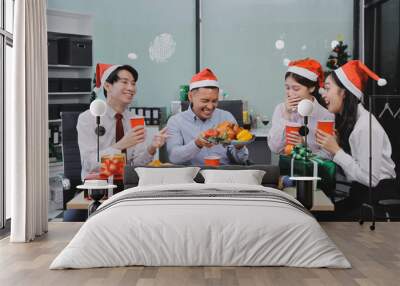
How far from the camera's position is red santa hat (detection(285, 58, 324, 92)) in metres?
8.38

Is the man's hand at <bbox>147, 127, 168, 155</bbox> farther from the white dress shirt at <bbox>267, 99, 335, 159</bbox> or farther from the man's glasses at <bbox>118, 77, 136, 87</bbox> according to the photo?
the white dress shirt at <bbox>267, 99, 335, 159</bbox>

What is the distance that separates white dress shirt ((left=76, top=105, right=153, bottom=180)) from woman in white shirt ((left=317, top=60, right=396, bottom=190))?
2.07 m

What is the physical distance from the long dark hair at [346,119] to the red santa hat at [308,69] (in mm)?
155

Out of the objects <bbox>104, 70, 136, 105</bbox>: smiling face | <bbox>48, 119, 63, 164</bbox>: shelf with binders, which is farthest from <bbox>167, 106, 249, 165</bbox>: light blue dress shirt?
<bbox>48, 119, 63, 164</bbox>: shelf with binders

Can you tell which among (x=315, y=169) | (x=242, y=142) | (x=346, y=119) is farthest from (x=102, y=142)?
(x=346, y=119)

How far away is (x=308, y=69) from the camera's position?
8.42m

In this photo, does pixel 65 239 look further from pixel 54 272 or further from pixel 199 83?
pixel 199 83

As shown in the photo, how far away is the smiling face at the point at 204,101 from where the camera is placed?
832cm

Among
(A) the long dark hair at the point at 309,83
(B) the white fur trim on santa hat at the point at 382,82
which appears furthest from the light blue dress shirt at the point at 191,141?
(B) the white fur trim on santa hat at the point at 382,82

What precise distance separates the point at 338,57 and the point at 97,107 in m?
2.82

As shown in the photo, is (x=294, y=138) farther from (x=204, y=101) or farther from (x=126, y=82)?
(x=126, y=82)

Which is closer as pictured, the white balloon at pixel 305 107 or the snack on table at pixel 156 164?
the white balloon at pixel 305 107

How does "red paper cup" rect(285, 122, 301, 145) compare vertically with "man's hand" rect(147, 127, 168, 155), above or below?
above

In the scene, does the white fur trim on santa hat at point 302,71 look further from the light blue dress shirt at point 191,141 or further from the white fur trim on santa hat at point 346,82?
the light blue dress shirt at point 191,141
